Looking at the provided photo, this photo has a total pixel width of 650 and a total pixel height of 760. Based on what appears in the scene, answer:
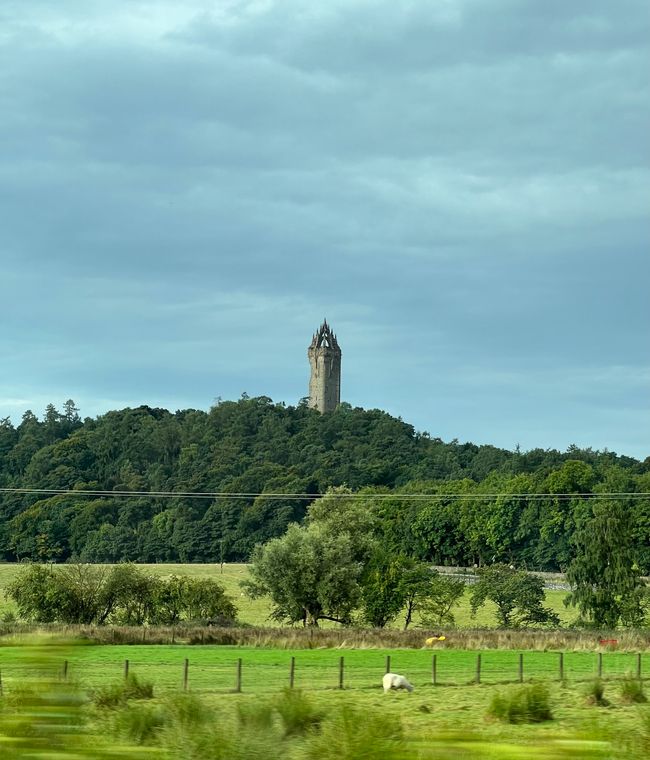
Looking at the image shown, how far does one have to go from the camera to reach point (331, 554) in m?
63.5

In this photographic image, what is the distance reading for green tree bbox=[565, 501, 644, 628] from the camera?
208 ft

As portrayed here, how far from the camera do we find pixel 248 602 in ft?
281

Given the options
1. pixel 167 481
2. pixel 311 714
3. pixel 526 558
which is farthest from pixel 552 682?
pixel 167 481

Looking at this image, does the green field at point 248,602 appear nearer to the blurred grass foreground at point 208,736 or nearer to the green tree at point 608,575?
the green tree at point 608,575

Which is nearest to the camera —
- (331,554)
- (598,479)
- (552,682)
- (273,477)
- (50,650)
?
(50,650)

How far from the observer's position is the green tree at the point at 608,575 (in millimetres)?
63344

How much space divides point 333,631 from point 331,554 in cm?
1131

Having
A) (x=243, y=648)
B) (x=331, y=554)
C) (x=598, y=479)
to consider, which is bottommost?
(x=243, y=648)

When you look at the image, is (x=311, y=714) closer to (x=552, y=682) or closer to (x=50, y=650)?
(x=50, y=650)

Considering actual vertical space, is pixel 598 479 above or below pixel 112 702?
above

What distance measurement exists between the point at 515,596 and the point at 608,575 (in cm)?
592

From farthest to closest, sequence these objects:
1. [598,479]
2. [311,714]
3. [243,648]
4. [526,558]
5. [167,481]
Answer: [167,481] → [598,479] → [526,558] → [243,648] → [311,714]

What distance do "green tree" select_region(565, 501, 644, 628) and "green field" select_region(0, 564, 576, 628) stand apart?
20.3 ft

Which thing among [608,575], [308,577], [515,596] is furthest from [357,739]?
[515,596]
